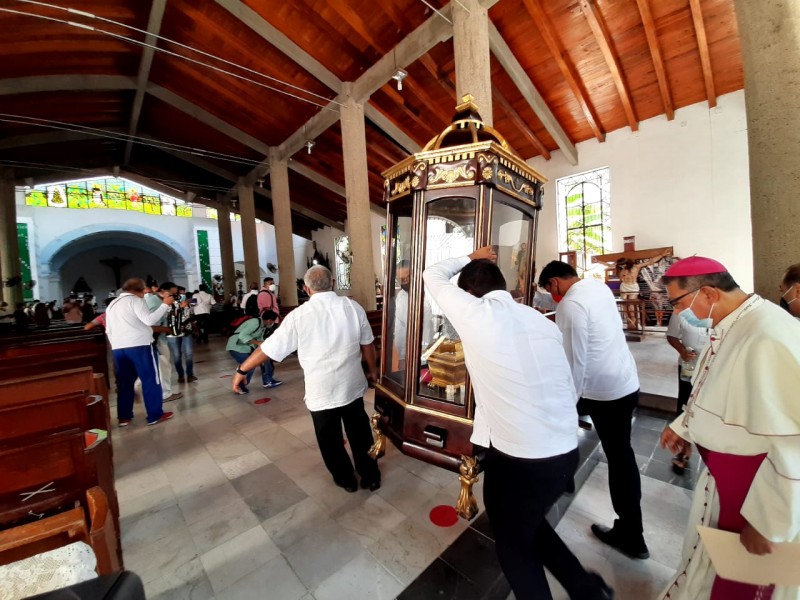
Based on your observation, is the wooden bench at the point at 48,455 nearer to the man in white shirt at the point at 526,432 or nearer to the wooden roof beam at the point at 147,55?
the man in white shirt at the point at 526,432

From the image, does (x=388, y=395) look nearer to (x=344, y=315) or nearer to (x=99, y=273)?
(x=344, y=315)

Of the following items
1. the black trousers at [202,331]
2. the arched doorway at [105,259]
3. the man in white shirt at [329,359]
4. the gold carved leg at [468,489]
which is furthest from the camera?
the arched doorway at [105,259]

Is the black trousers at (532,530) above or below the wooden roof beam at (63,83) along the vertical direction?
below

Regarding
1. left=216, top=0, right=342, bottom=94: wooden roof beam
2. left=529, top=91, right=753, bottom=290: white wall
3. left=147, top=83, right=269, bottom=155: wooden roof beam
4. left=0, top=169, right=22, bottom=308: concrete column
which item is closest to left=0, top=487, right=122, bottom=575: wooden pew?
left=216, top=0, right=342, bottom=94: wooden roof beam

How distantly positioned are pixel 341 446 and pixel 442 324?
1.16 metres

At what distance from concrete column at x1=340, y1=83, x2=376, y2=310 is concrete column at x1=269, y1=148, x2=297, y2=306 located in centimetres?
430

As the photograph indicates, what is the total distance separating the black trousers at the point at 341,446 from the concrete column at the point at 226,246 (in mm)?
14476

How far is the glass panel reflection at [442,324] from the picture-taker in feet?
7.03

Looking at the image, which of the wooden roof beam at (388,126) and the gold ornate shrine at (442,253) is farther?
the wooden roof beam at (388,126)

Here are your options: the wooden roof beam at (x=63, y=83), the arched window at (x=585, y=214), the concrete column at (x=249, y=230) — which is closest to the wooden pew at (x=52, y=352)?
the wooden roof beam at (x=63, y=83)

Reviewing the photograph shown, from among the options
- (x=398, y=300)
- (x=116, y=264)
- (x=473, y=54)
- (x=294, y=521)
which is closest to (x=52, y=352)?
(x=294, y=521)

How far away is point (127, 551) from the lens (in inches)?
74.5

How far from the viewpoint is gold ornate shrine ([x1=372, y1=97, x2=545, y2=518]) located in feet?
6.43

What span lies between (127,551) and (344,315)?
185cm
